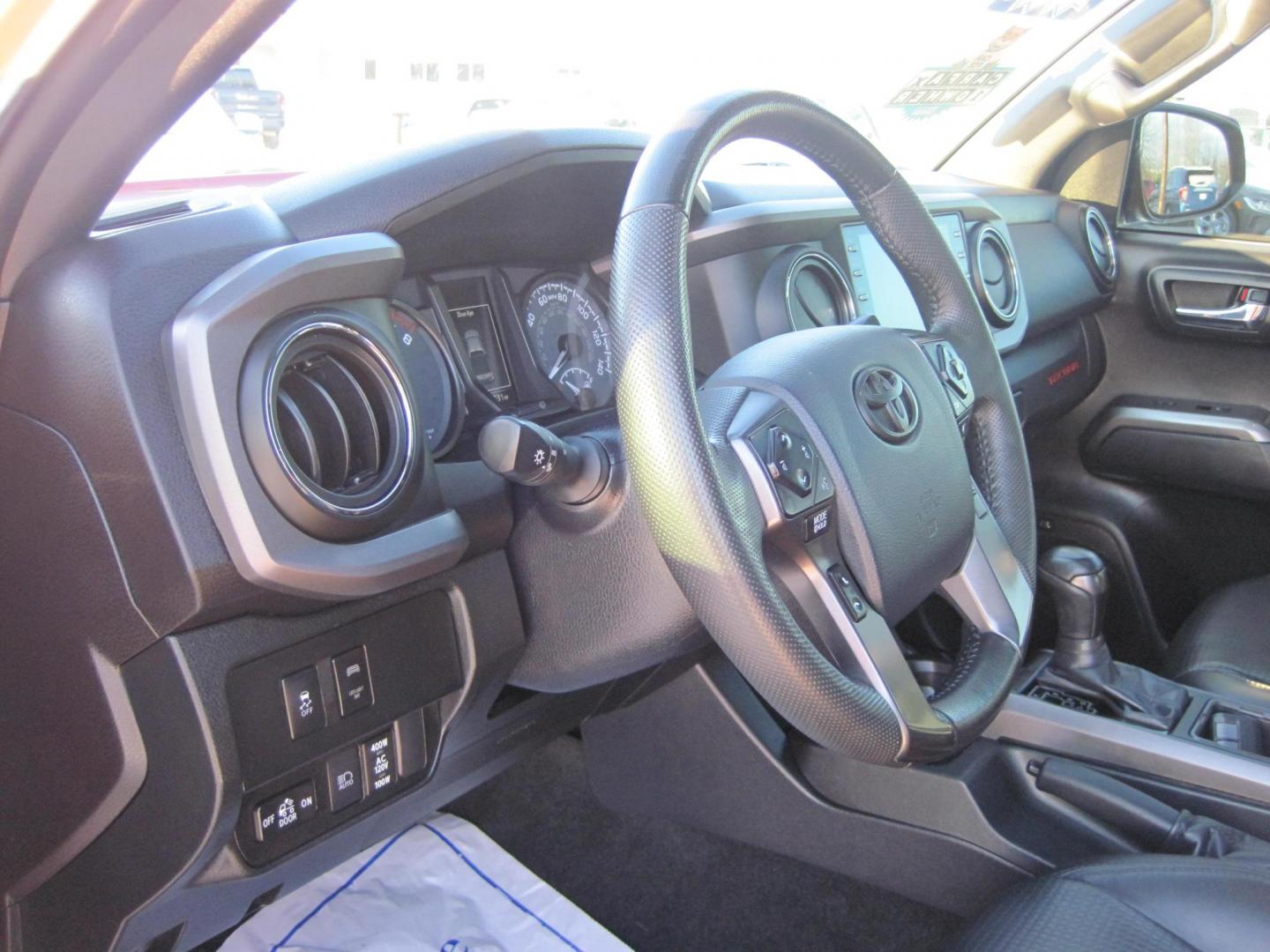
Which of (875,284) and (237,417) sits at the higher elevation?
(237,417)

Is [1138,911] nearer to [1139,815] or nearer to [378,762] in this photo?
[1139,815]

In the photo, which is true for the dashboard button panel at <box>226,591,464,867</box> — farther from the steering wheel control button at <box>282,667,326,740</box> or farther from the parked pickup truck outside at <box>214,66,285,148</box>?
the parked pickup truck outside at <box>214,66,285,148</box>

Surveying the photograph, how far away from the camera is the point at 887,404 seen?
1.10 m

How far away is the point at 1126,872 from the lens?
1106 mm

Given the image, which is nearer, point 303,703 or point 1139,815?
point 303,703

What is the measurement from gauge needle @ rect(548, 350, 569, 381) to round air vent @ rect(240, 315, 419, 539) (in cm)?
40

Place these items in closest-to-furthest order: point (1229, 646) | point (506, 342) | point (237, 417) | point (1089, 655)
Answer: point (237, 417) → point (506, 342) → point (1089, 655) → point (1229, 646)

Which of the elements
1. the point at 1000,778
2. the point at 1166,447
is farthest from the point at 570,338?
the point at 1166,447

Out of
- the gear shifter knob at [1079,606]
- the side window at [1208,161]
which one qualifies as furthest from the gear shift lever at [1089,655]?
the side window at [1208,161]

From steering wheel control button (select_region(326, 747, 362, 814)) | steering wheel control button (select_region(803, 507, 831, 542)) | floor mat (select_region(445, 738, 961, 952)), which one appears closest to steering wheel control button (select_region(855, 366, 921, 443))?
steering wheel control button (select_region(803, 507, 831, 542))

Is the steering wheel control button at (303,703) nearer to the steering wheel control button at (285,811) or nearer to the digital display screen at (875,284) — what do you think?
the steering wheel control button at (285,811)

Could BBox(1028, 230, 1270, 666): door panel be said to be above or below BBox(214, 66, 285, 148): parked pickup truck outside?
below

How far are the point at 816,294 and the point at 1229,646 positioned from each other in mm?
795

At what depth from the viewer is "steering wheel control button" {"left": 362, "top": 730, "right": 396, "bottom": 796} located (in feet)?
3.58
